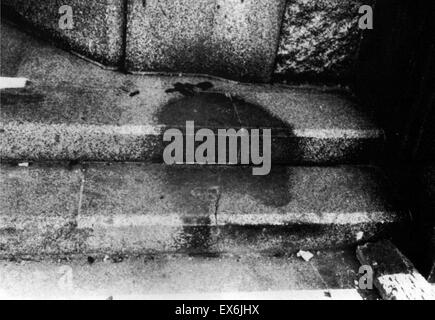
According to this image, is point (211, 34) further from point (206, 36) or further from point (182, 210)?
point (182, 210)

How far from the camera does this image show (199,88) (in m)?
3.72

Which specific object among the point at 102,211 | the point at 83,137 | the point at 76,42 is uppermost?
the point at 76,42

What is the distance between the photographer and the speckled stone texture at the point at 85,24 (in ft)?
11.9

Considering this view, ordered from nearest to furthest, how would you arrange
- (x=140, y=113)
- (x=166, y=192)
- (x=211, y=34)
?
(x=166, y=192)
(x=140, y=113)
(x=211, y=34)

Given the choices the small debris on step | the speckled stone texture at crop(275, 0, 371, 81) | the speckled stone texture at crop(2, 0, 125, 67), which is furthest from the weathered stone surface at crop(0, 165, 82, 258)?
the speckled stone texture at crop(275, 0, 371, 81)

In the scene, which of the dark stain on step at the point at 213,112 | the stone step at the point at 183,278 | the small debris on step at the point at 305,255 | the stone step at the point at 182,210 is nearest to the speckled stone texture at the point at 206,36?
the dark stain on step at the point at 213,112

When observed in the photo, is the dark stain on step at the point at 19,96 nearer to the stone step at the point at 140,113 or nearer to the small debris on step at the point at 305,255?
the stone step at the point at 140,113

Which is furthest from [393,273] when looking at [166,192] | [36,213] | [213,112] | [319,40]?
[36,213]

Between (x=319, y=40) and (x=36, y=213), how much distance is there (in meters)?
2.84

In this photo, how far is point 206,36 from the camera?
3.83 meters

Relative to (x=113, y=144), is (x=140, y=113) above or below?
above

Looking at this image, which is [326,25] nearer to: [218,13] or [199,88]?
[218,13]

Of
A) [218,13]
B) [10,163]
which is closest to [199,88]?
[218,13]

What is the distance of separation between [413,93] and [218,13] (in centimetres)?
181
